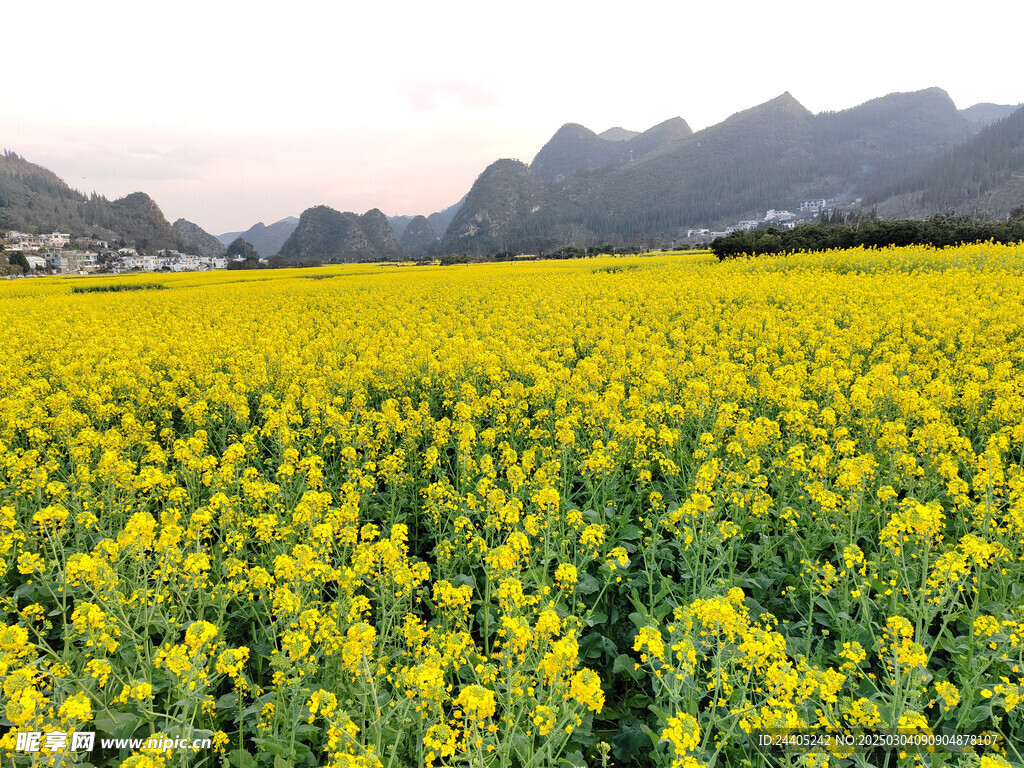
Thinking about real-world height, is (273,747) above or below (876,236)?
below

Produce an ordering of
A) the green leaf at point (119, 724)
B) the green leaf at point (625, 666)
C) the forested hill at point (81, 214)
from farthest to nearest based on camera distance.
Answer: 1. the forested hill at point (81, 214)
2. the green leaf at point (625, 666)
3. the green leaf at point (119, 724)

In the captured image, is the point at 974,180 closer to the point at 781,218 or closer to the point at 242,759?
the point at 781,218

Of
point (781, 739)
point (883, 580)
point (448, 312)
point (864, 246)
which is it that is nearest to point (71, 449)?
point (781, 739)

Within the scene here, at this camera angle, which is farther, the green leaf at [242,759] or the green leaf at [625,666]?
the green leaf at [625,666]

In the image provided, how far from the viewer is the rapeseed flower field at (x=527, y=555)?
2.65 metres

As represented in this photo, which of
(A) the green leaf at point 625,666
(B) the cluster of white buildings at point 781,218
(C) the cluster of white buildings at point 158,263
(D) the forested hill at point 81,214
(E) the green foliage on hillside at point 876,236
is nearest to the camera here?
(A) the green leaf at point 625,666

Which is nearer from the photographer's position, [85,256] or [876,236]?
[876,236]

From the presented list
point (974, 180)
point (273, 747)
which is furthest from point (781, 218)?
point (273, 747)

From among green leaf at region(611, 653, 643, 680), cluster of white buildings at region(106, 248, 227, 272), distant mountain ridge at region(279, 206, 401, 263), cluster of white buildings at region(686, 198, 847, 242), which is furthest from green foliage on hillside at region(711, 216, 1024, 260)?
distant mountain ridge at region(279, 206, 401, 263)

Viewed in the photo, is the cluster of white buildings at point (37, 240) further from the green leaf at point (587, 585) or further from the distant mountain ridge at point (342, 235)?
the green leaf at point (587, 585)

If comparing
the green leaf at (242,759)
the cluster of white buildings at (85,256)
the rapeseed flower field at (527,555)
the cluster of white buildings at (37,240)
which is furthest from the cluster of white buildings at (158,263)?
the green leaf at (242,759)

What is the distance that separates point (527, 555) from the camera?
3.71 meters

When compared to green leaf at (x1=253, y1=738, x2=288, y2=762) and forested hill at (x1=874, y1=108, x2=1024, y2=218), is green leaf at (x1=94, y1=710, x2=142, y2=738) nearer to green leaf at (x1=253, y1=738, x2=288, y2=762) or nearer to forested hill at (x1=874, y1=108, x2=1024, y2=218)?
green leaf at (x1=253, y1=738, x2=288, y2=762)

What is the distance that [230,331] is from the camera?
12.7 metres
